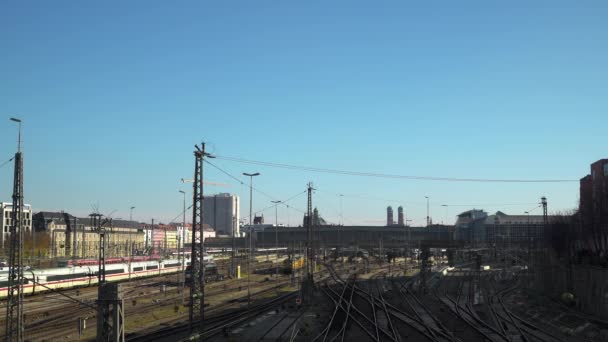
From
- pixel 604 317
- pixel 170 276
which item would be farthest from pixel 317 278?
pixel 604 317

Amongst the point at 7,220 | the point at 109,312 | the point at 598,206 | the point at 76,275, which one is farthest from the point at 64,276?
the point at 7,220

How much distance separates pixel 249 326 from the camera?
136 ft

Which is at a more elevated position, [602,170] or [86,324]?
[602,170]

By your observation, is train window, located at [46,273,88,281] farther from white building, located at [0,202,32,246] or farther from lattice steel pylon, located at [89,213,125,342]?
white building, located at [0,202,32,246]

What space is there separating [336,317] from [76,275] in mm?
43588

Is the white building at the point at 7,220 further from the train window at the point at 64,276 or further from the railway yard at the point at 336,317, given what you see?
the railway yard at the point at 336,317

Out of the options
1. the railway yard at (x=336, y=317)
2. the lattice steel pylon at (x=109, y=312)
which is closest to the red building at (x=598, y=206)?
the railway yard at (x=336, y=317)

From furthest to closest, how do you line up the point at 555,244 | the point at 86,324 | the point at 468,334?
1. the point at 555,244
2. the point at 86,324
3. the point at 468,334

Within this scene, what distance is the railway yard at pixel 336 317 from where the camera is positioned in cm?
3762

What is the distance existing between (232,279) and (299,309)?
40.5 meters

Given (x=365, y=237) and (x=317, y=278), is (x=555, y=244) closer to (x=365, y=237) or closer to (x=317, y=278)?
(x=317, y=278)

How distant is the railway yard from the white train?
1.59 meters

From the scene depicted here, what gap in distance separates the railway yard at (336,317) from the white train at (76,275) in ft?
5.22

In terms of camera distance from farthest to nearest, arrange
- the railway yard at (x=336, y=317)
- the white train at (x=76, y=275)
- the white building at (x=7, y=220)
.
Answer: the white building at (x=7, y=220) < the white train at (x=76, y=275) < the railway yard at (x=336, y=317)
